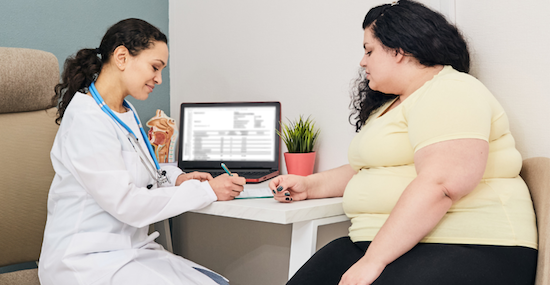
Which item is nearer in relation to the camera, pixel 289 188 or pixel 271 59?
pixel 289 188

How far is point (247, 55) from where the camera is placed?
186 cm

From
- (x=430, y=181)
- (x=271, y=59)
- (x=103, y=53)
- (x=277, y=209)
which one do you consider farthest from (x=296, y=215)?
(x=271, y=59)

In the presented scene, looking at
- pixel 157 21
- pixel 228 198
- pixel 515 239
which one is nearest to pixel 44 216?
pixel 228 198

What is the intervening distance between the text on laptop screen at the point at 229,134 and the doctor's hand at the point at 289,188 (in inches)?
20.5

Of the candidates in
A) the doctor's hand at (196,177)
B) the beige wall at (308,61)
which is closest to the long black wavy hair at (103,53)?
the doctor's hand at (196,177)

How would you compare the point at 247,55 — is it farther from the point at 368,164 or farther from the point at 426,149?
the point at 426,149

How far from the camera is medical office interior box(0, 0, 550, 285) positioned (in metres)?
1.08

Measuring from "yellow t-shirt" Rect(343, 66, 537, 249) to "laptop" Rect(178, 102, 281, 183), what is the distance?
710 mm

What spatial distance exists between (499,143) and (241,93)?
3.93 feet

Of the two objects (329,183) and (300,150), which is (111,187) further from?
(300,150)

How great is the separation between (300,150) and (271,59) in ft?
1.52

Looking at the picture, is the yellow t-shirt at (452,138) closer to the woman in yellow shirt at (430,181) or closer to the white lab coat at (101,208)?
the woman in yellow shirt at (430,181)

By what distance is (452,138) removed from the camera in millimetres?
800

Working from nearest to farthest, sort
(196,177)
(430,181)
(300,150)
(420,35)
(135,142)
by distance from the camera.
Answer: (430,181) < (420,35) < (135,142) < (196,177) < (300,150)
